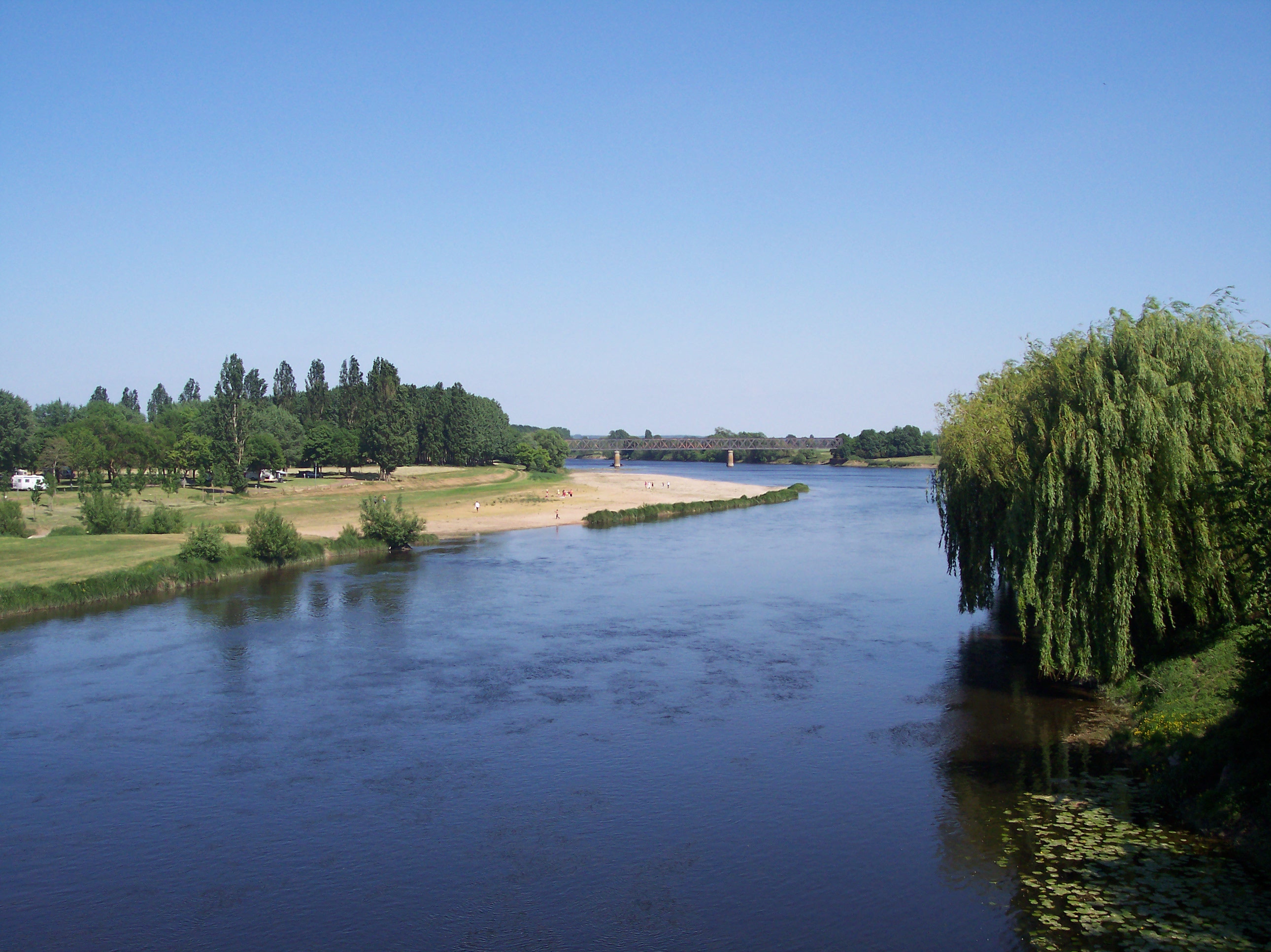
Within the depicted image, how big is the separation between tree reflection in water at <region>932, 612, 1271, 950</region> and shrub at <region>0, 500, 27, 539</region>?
4989 cm

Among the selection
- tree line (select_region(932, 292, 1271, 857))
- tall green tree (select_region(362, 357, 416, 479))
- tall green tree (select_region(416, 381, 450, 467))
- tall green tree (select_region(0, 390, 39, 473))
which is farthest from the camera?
tall green tree (select_region(416, 381, 450, 467))

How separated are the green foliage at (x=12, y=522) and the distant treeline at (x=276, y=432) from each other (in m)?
30.2

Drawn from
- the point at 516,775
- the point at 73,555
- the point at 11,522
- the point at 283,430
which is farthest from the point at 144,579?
the point at 283,430

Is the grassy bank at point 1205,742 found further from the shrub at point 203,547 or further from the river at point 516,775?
the shrub at point 203,547

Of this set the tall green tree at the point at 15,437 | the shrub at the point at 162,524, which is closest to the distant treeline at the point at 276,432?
the tall green tree at the point at 15,437

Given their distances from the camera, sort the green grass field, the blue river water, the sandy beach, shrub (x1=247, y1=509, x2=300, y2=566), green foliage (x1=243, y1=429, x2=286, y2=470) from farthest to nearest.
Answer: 1. green foliage (x1=243, y1=429, x2=286, y2=470)
2. the sandy beach
3. shrub (x1=247, y1=509, x2=300, y2=566)
4. the green grass field
5. the blue river water

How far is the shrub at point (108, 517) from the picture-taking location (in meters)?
52.3

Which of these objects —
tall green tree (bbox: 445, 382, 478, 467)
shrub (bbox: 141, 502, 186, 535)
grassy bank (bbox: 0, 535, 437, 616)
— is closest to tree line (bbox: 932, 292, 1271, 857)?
grassy bank (bbox: 0, 535, 437, 616)

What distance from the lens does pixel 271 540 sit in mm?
49531

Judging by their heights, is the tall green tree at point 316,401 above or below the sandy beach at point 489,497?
above

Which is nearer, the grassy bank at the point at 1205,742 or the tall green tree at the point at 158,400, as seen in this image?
the grassy bank at the point at 1205,742

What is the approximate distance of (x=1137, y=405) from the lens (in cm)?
2205

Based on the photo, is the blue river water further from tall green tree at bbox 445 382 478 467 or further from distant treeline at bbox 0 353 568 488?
tall green tree at bbox 445 382 478 467

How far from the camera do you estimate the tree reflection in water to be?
46.1ft
